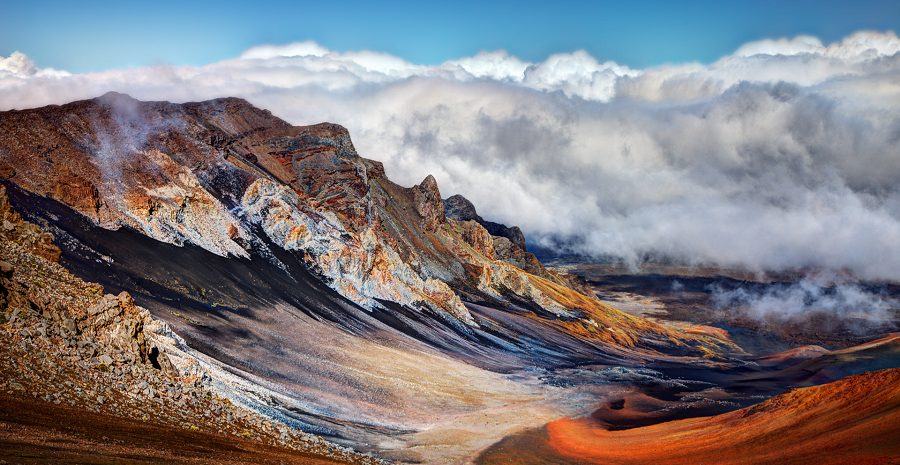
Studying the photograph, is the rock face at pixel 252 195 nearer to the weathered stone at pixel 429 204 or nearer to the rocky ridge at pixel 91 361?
the weathered stone at pixel 429 204

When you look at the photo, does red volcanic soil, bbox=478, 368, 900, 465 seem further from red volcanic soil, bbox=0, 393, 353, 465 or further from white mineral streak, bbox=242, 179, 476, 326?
white mineral streak, bbox=242, 179, 476, 326

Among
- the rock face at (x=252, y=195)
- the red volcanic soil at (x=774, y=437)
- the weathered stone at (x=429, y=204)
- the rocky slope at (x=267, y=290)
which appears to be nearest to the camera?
the red volcanic soil at (x=774, y=437)

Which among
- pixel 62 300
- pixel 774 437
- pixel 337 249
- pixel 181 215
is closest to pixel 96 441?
pixel 62 300

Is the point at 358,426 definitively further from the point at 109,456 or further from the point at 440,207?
the point at 440,207

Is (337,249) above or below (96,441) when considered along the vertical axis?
above

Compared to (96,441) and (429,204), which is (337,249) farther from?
(429,204)

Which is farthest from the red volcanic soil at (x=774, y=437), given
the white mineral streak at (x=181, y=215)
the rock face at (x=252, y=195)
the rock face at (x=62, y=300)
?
the white mineral streak at (x=181, y=215)
